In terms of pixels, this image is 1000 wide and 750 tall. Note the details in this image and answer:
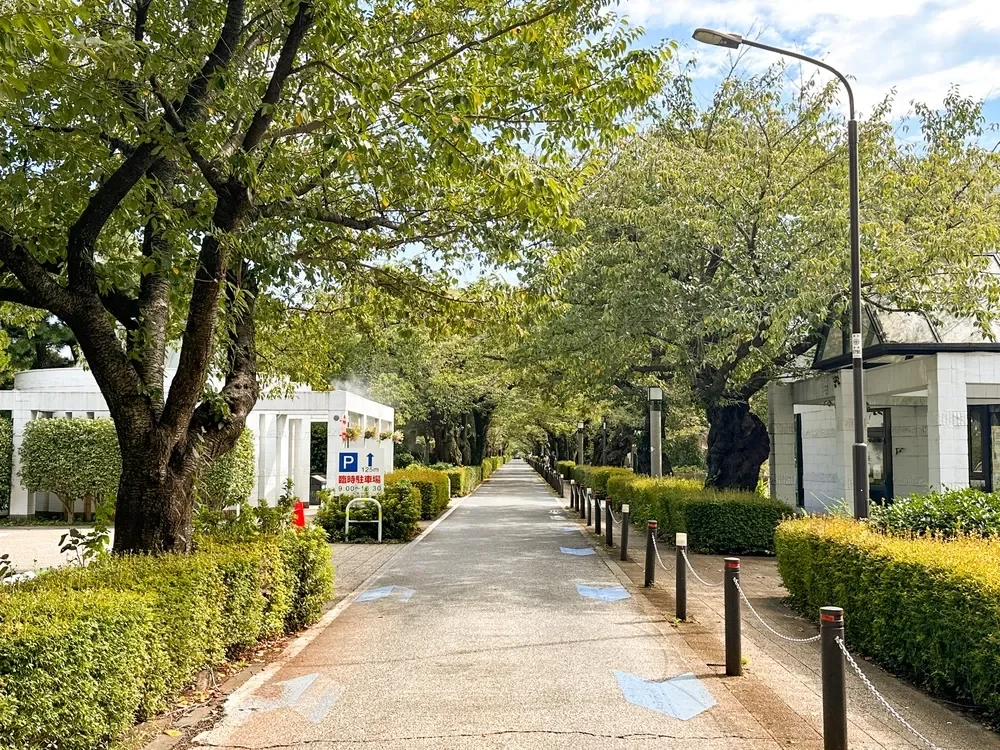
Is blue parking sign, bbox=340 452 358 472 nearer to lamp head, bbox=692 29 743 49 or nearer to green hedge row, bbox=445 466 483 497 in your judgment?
lamp head, bbox=692 29 743 49

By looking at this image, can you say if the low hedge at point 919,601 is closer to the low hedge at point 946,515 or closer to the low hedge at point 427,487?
the low hedge at point 946,515

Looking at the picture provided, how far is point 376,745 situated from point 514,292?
686 centimetres

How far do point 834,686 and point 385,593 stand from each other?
24.5 feet

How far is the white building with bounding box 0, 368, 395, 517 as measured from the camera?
23688 mm

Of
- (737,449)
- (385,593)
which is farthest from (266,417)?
(385,593)

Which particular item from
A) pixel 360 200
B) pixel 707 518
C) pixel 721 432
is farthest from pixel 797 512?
pixel 360 200

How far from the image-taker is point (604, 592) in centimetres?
1146

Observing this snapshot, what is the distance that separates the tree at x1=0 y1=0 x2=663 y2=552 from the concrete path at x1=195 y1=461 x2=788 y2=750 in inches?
82.2

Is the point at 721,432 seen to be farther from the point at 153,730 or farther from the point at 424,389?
the point at 424,389

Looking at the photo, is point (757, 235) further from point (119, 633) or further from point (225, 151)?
point (119, 633)

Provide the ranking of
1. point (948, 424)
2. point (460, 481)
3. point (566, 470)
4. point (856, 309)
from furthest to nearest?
1. point (566, 470)
2. point (460, 481)
3. point (948, 424)
4. point (856, 309)

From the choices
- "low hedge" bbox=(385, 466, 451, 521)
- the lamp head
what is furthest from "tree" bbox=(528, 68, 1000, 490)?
"low hedge" bbox=(385, 466, 451, 521)

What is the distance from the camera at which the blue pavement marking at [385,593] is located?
36.5 ft

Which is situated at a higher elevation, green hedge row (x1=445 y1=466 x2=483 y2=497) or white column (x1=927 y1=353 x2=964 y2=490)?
white column (x1=927 y1=353 x2=964 y2=490)
